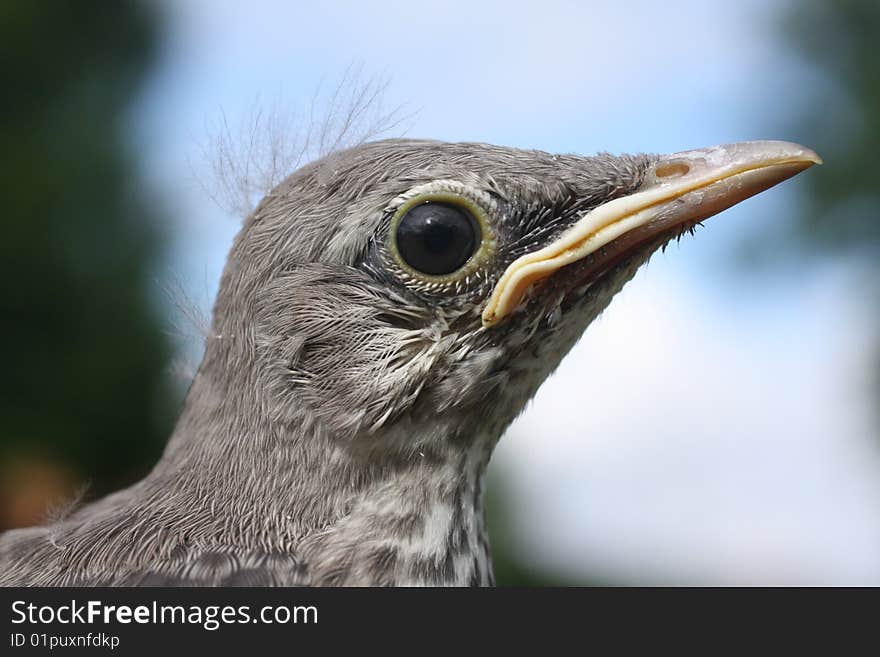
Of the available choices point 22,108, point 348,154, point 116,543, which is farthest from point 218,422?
point 22,108

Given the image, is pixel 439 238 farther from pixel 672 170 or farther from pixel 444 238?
pixel 672 170

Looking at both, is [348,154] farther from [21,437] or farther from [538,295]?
[21,437]

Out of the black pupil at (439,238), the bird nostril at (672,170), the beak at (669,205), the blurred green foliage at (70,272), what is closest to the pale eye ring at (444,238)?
the black pupil at (439,238)

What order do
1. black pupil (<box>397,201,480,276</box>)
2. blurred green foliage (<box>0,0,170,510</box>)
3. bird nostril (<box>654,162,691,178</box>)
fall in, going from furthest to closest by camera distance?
blurred green foliage (<box>0,0,170,510</box>) < bird nostril (<box>654,162,691,178</box>) < black pupil (<box>397,201,480,276</box>)

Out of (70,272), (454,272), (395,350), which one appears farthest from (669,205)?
(70,272)

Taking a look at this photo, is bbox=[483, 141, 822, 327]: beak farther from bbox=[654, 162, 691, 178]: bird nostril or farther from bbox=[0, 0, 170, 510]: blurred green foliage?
bbox=[0, 0, 170, 510]: blurred green foliage

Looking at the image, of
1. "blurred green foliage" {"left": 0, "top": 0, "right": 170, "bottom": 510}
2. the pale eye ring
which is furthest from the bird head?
"blurred green foliage" {"left": 0, "top": 0, "right": 170, "bottom": 510}

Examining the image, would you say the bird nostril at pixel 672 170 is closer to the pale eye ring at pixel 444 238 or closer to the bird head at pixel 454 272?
the bird head at pixel 454 272
